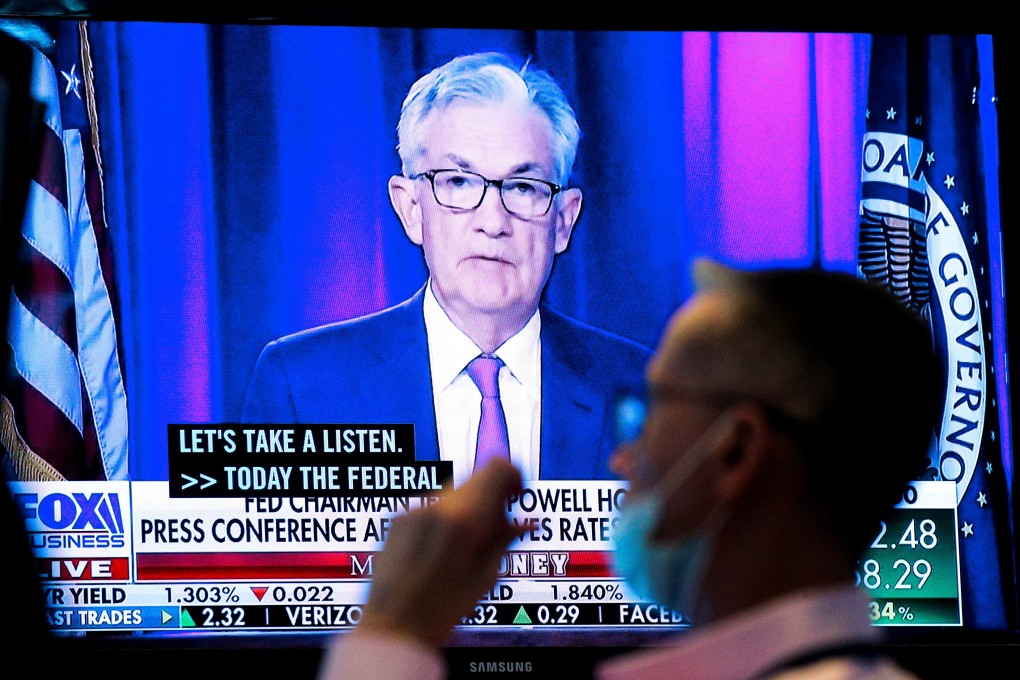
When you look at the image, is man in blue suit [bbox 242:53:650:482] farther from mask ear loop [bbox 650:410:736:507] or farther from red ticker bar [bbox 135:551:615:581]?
mask ear loop [bbox 650:410:736:507]

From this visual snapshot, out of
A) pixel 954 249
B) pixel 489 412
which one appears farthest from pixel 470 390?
pixel 954 249

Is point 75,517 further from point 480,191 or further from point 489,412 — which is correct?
point 480,191

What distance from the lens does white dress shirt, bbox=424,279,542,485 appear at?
2.43 meters

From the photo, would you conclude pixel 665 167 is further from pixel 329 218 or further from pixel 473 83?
pixel 329 218

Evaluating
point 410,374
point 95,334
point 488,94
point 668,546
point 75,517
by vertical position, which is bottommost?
point 75,517

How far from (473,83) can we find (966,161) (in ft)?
3.33

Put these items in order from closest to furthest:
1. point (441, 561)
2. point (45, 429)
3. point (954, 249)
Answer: point (441, 561)
point (45, 429)
point (954, 249)

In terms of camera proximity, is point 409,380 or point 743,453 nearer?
point 743,453

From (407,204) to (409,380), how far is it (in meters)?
0.35

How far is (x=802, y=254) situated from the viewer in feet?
8.09

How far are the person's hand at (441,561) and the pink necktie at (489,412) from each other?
1533 mm

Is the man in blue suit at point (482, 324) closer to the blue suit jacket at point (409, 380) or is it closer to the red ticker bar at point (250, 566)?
the blue suit jacket at point (409, 380)

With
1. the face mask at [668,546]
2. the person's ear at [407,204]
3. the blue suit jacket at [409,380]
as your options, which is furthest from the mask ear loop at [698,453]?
the person's ear at [407,204]

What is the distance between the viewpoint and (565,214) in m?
2.46
